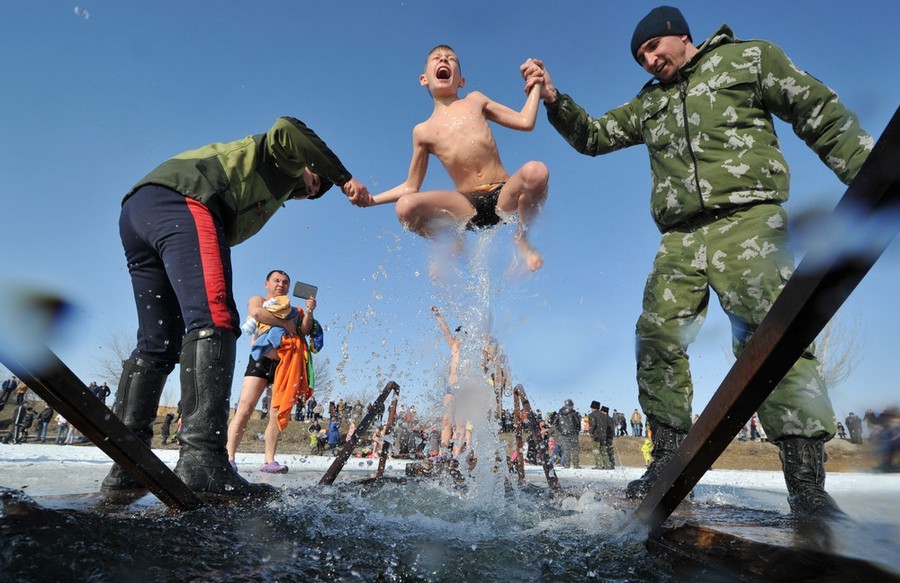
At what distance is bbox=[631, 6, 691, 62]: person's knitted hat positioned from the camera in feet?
10.8

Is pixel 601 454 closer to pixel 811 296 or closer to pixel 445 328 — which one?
pixel 445 328

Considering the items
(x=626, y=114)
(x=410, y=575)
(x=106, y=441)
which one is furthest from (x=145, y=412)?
(x=626, y=114)

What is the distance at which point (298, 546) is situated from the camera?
52.6 inches

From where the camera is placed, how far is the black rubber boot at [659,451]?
256cm

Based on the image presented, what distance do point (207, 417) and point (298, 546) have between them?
934mm

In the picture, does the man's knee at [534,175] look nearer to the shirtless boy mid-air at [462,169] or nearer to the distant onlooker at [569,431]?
the shirtless boy mid-air at [462,169]

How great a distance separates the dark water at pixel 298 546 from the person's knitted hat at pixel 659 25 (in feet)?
9.39

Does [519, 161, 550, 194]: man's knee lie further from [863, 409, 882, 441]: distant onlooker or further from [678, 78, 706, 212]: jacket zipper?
[863, 409, 882, 441]: distant onlooker

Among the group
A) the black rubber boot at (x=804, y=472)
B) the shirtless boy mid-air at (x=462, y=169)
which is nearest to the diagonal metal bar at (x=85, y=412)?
the black rubber boot at (x=804, y=472)

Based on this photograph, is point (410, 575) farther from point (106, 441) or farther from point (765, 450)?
point (765, 450)

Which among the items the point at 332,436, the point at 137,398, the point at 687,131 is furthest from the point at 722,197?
the point at 332,436

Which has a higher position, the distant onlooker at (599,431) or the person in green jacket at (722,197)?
the person in green jacket at (722,197)

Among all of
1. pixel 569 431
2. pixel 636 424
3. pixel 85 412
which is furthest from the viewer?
pixel 636 424

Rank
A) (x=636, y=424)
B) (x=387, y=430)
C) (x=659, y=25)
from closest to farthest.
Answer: (x=659, y=25) → (x=387, y=430) → (x=636, y=424)
